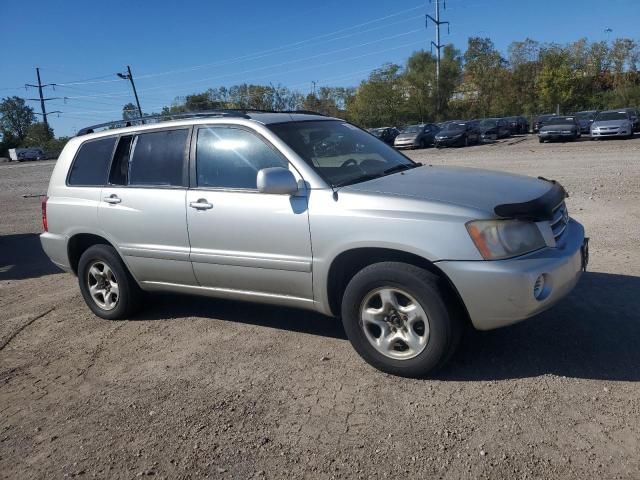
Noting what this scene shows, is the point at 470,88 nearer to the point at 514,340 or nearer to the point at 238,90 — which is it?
the point at 238,90

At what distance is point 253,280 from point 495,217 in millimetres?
1835

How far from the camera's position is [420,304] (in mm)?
3477

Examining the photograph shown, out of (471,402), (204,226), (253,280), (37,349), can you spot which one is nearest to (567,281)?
(471,402)

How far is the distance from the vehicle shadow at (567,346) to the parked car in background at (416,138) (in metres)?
30.6

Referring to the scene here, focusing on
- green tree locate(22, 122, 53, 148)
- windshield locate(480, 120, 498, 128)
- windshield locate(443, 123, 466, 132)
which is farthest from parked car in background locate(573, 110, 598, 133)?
green tree locate(22, 122, 53, 148)

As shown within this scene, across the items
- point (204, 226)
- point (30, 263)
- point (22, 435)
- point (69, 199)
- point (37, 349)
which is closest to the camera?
point (22, 435)

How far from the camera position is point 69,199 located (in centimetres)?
527

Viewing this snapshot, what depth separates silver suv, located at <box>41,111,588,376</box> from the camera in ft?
11.1

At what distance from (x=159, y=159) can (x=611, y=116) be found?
29.4m

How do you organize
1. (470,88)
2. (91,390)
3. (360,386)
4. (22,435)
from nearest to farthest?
(22,435)
(360,386)
(91,390)
(470,88)

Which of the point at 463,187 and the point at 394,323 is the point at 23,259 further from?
the point at 463,187

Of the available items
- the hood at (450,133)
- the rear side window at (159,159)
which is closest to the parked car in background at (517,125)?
the hood at (450,133)

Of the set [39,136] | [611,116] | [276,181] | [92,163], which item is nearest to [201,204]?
[276,181]

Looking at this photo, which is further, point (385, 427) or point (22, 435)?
point (22, 435)
